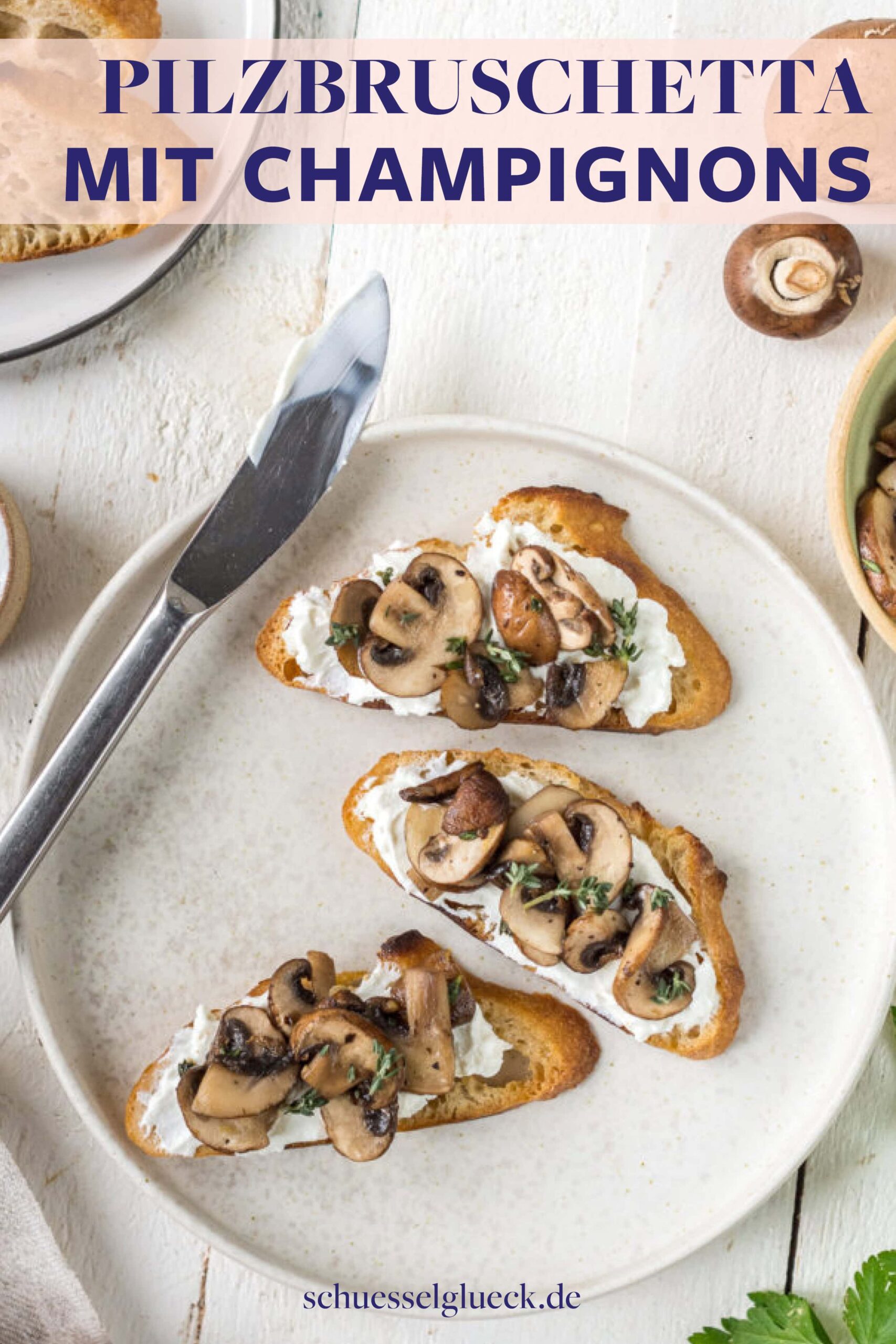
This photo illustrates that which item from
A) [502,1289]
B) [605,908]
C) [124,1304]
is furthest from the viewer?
[124,1304]

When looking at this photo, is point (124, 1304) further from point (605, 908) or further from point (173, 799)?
point (605, 908)

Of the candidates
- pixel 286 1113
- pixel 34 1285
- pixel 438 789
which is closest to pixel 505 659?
pixel 438 789

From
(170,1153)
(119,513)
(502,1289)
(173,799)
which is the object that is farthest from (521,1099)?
(119,513)

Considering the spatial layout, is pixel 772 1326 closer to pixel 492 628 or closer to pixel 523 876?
pixel 523 876

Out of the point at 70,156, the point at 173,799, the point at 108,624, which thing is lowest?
the point at 173,799

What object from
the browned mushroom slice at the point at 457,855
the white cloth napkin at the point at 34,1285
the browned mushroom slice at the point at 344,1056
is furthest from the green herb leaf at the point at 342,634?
the white cloth napkin at the point at 34,1285

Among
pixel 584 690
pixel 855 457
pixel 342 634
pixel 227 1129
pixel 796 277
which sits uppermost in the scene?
pixel 796 277

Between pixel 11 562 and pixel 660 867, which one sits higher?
pixel 11 562

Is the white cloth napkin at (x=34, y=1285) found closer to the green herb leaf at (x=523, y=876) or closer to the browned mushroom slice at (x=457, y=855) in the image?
the browned mushroom slice at (x=457, y=855)
